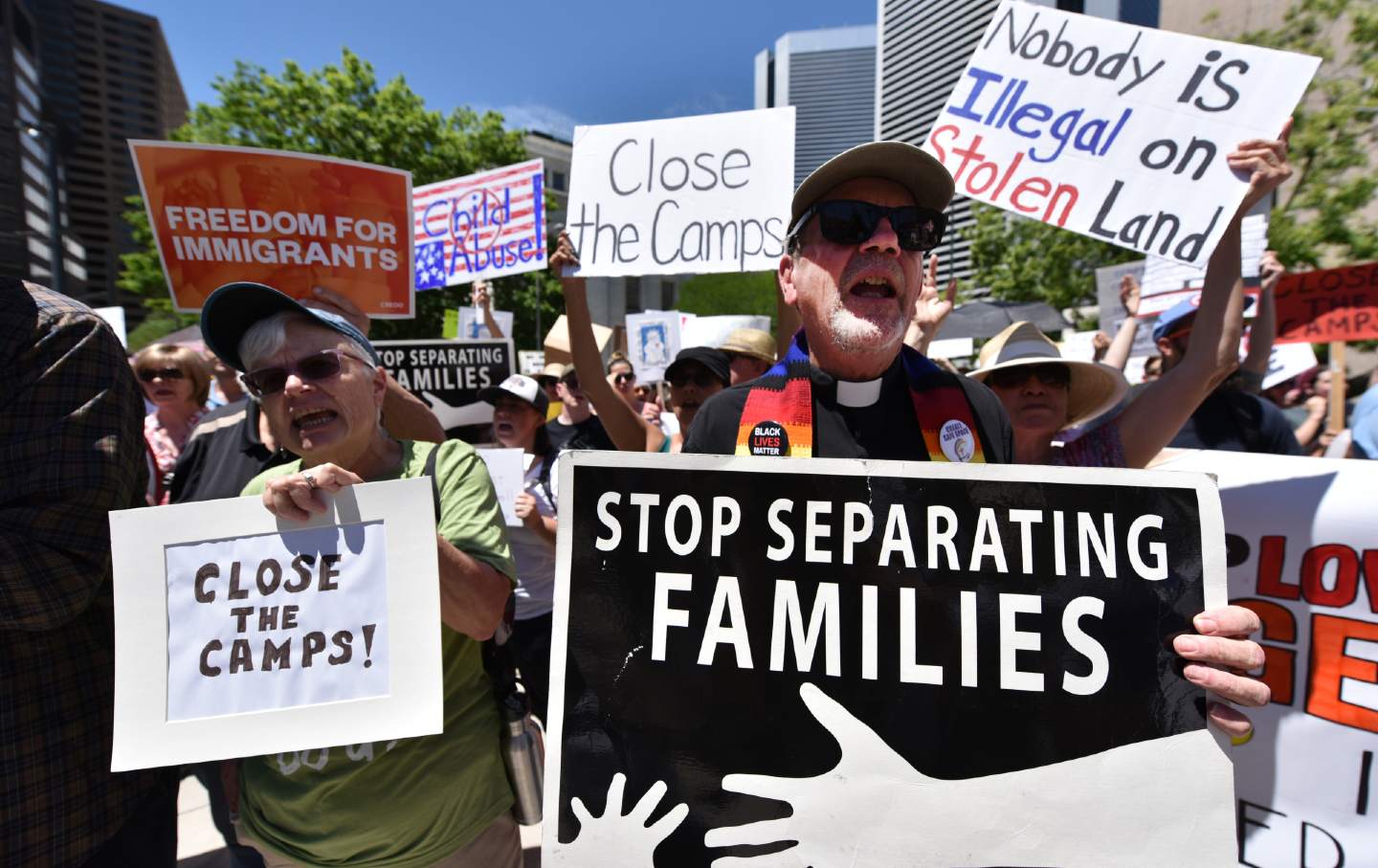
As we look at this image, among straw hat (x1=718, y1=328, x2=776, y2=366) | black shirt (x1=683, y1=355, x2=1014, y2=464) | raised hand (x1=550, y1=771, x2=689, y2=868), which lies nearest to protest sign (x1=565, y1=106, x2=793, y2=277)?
straw hat (x1=718, y1=328, x2=776, y2=366)

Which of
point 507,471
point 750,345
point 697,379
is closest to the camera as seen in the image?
point 507,471

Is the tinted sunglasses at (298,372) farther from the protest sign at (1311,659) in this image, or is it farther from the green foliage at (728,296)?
the green foliage at (728,296)

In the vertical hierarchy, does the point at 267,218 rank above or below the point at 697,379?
above

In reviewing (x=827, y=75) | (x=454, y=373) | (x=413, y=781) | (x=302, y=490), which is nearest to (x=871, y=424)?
(x=302, y=490)

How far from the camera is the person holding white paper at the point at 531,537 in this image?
3.34 meters

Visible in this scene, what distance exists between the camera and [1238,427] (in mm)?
2990

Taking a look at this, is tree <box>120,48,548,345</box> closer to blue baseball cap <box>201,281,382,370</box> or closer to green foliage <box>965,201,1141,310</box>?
green foliage <box>965,201,1141,310</box>

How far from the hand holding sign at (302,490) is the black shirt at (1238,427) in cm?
317

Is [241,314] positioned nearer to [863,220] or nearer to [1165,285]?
[863,220]

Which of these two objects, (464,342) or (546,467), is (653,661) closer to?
(546,467)

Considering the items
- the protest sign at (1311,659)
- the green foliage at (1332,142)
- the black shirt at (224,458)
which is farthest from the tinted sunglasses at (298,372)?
the green foliage at (1332,142)

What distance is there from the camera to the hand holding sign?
1383mm

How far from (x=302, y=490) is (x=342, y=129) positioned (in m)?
23.8

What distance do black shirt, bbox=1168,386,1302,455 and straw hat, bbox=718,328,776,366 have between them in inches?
78.4
